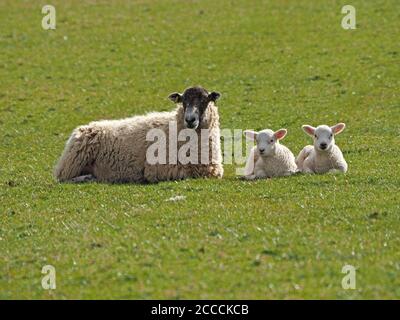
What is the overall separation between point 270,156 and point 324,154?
1.07 m

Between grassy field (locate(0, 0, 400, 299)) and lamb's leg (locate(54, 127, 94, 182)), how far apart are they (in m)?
0.38

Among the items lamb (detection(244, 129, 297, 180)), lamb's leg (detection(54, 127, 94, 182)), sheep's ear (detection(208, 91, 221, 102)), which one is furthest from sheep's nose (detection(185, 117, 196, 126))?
lamb's leg (detection(54, 127, 94, 182))

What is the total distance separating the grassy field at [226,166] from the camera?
11922mm

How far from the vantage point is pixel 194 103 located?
60.0ft

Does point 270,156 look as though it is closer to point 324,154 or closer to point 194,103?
point 324,154

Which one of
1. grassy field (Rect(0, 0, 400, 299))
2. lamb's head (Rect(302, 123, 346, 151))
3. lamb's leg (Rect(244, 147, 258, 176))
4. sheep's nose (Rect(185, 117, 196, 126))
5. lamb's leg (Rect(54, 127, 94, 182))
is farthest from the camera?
lamb's leg (Rect(54, 127, 94, 182))

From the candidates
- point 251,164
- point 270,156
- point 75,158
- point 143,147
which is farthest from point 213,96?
point 75,158

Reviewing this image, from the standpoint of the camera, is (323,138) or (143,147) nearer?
(323,138)

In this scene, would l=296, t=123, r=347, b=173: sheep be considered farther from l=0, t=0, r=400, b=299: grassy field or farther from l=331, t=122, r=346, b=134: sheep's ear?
l=0, t=0, r=400, b=299: grassy field

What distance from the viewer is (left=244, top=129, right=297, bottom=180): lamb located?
17703 mm

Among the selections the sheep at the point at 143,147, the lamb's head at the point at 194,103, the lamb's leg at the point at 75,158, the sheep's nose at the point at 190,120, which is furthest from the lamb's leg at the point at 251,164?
the lamb's leg at the point at 75,158

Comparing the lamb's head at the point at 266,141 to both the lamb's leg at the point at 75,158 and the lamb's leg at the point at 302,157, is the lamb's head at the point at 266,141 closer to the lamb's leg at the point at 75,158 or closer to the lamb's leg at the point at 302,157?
the lamb's leg at the point at 302,157
